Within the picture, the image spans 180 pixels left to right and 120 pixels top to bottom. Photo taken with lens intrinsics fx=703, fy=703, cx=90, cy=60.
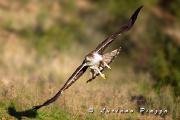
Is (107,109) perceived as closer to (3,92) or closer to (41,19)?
(3,92)

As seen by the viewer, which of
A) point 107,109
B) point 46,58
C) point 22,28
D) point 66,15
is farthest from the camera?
point 66,15

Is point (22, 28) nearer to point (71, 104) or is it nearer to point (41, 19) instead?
point (41, 19)

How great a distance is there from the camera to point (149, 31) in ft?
110

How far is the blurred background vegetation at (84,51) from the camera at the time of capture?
15500mm

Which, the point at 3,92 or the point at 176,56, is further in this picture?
the point at 176,56

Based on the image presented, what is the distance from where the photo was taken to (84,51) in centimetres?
2981

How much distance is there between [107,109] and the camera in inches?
582

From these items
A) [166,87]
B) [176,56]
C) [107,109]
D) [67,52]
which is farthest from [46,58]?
[107,109]

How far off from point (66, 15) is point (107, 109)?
20.5m

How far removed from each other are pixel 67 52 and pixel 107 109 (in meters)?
14.7

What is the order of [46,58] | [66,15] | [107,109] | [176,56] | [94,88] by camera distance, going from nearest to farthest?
[107,109], [94,88], [176,56], [46,58], [66,15]

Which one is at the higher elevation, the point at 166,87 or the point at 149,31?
the point at 149,31

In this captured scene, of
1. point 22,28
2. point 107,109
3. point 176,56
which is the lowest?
point 107,109

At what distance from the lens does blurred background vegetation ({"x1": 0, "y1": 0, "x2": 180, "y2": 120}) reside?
15.5 metres
